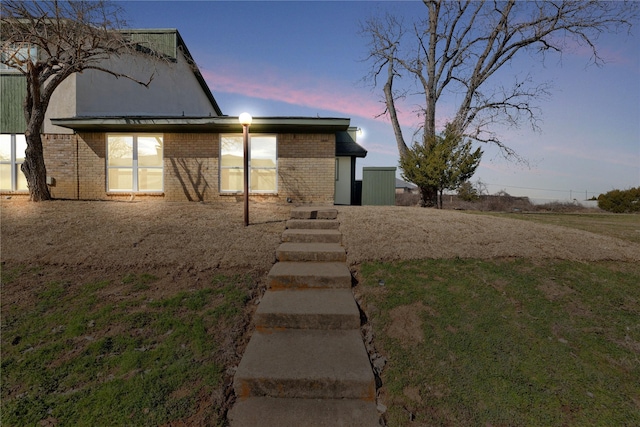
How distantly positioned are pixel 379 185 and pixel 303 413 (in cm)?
1107

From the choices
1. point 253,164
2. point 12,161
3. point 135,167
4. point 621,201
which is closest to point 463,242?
point 253,164

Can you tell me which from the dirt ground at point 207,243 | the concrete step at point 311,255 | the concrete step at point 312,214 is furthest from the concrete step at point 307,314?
the concrete step at point 312,214

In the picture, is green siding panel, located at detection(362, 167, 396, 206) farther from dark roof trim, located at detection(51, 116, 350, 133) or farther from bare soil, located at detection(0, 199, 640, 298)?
bare soil, located at detection(0, 199, 640, 298)

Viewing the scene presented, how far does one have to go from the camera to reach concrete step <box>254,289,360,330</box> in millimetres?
3586

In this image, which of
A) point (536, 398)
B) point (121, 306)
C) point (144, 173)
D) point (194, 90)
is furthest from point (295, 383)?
point (194, 90)

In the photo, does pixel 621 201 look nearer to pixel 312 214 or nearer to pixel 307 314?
pixel 312 214

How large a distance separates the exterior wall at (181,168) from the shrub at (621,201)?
26.2m

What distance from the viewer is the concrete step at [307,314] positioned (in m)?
3.59

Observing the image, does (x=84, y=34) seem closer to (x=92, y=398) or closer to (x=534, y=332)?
(x=92, y=398)

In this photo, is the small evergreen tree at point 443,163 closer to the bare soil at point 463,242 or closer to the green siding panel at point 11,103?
the bare soil at point 463,242

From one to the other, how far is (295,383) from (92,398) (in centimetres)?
177

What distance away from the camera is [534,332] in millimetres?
3443

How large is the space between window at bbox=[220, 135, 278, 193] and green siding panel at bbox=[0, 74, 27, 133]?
26.0 feet

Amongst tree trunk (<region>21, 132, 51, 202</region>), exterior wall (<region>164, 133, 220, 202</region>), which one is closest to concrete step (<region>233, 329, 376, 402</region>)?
exterior wall (<region>164, 133, 220, 202</region>)
